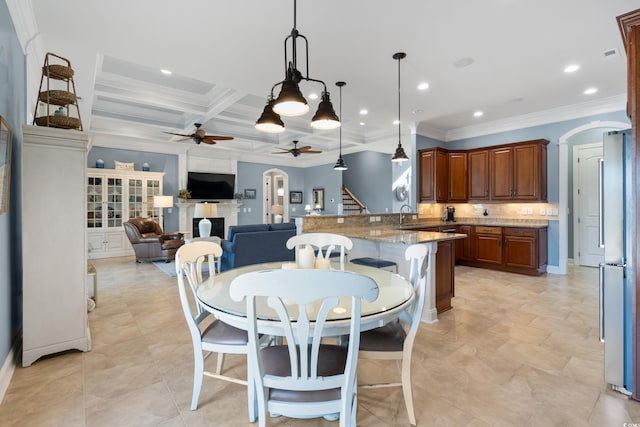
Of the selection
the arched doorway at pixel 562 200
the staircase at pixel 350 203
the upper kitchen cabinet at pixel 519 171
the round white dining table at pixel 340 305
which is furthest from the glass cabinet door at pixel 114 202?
the arched doorway at pixel 562 200

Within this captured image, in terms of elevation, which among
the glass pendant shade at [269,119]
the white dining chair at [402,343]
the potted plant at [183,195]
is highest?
the glass pendant shade at [269,119]

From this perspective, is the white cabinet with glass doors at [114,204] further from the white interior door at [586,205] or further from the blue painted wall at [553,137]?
the white interior door at [586,205]

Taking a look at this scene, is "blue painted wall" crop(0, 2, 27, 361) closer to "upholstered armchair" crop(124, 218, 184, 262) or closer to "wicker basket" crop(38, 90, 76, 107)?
"wicker basket" crop(38, 90, 76, 107)

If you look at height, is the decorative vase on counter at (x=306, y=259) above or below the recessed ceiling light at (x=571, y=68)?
below

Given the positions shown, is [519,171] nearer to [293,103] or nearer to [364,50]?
[364,50]

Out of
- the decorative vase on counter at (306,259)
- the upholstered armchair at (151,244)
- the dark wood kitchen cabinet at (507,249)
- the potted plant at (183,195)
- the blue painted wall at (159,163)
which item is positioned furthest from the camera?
the potted plant at (183,195)

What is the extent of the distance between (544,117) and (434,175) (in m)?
2.02

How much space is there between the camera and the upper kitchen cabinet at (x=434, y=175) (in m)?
6.10

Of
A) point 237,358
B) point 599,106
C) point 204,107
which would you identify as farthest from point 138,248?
point 599,106

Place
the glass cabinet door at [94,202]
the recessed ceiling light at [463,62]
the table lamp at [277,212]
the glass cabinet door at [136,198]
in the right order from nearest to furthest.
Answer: the recessed ceiling light at [463,62], the glass cabinet door at [94,202], the glass cabinet door at [136,198], the table lamp at [277,212]

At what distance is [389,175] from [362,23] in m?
7.47

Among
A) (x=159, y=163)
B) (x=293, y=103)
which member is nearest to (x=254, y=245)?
(x=293, y=103)

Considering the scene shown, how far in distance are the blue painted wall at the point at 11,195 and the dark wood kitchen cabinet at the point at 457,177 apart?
630cm

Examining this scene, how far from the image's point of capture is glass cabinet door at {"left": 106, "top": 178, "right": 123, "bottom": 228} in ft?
23.8
